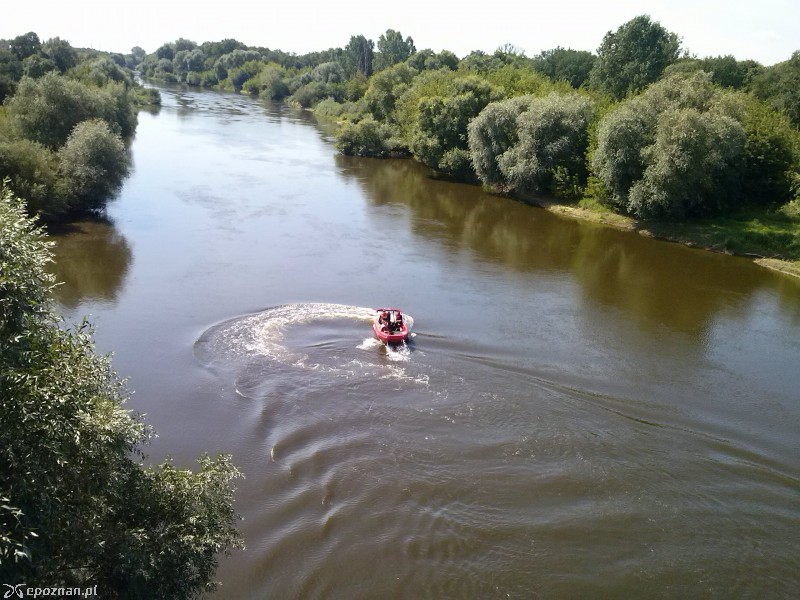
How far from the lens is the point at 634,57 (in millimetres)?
72438

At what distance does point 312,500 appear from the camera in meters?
16.1

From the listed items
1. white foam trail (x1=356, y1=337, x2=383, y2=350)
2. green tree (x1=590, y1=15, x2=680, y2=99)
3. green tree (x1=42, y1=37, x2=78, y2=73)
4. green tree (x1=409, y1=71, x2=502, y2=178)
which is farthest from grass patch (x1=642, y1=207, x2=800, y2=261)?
green tree (x1=42, y1=37, x2=78, y2=73)

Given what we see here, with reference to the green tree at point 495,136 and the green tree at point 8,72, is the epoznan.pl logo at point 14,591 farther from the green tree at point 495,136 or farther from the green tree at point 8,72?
the green tree at point 8,72

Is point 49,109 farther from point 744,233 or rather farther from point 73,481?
point 744,233

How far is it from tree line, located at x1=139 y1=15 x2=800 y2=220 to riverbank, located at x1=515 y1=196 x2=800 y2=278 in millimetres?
1087

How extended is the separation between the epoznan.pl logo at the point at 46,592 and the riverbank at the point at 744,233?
38558 mm

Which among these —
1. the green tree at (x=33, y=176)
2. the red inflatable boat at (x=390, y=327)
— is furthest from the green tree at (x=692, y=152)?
the green tree at (x=33, y=176)

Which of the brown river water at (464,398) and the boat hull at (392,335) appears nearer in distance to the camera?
the brown river water at (464,398)

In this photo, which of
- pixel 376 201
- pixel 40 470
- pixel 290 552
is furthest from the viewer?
pixel 376 201

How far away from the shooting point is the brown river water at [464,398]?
14.5 m

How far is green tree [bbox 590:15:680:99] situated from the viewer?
71750 mm

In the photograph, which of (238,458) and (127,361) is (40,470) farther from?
(127,361)

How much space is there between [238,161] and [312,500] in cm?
4978

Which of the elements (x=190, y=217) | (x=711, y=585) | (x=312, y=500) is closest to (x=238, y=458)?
(x=312, y=500)
